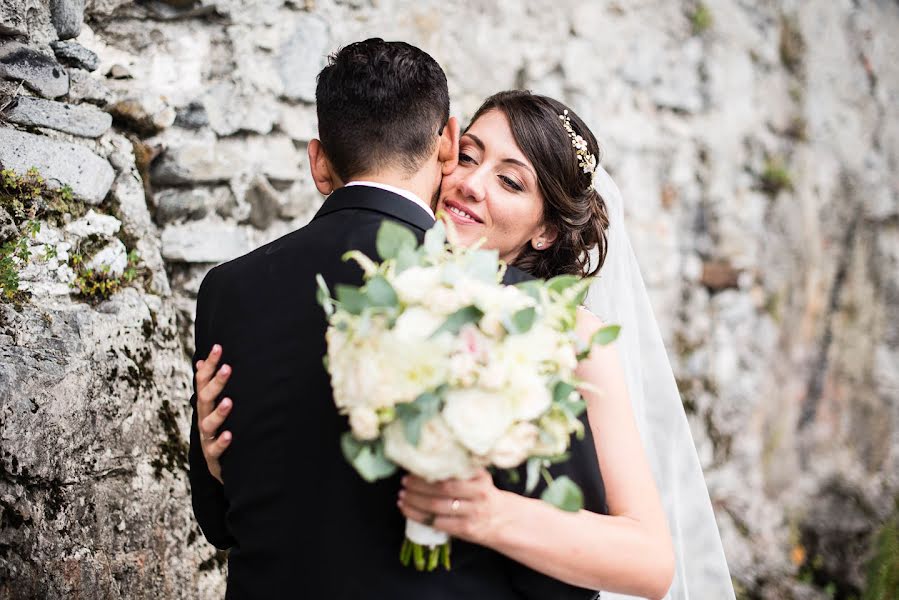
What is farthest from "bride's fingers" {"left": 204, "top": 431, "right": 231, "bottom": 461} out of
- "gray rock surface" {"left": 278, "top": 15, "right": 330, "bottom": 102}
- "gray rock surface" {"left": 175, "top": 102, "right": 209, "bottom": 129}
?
"gray rock surface" {"left": 278, "top": 15, "right": 330, "bottom": 102}

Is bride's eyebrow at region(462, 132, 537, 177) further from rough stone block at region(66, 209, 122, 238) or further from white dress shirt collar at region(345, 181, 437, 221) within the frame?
rough stone block at region(66, 209, 122, 238)

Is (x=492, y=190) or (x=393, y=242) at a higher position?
(x=393, y=242)

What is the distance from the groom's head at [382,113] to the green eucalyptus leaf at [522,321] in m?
0.62

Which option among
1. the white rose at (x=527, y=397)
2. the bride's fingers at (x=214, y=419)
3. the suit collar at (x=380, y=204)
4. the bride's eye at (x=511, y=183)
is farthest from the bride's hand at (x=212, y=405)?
the bride's eye at (x=511, y=183)

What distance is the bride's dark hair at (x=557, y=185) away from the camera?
2.54 meters

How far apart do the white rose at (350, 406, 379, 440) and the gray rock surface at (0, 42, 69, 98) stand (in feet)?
6.39

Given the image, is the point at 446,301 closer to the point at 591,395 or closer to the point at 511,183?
the point at 591,395

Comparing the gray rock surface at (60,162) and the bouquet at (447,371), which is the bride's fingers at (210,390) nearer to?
the bouquet at (447,371)

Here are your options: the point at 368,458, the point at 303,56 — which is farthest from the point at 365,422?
the point at 303,56

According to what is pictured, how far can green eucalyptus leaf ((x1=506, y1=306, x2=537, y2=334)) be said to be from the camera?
46.6 inches

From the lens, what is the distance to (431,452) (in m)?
1.19

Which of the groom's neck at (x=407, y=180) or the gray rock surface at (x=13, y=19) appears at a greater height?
the groom's neck at (x=407, y=180)

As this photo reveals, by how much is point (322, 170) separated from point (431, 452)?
2.85 feet

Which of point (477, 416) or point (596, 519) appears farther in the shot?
point (596, 519)
